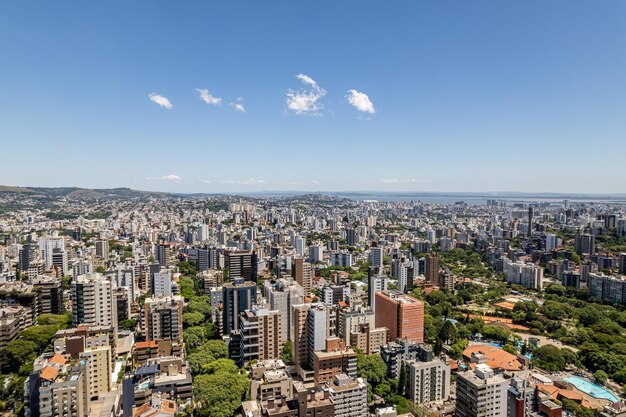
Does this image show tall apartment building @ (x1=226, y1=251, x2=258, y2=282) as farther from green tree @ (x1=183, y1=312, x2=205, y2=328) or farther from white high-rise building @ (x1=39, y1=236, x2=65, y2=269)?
white high-rise building @ (x1=39, y1=236, x2=65, y2=269)

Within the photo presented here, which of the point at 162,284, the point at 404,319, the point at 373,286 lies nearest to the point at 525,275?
the point at 373,286

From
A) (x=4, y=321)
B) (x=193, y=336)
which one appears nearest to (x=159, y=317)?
(x=193, y=336)

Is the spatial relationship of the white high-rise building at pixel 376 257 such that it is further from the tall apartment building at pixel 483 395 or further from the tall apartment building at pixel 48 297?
the tall apartment building at pixel 483 395

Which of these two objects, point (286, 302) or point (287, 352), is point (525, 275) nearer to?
point (286, 302)

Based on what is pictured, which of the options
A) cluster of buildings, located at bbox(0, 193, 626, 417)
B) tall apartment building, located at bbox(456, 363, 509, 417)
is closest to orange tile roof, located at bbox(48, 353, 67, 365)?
cluster of buildings, located at bbox(0, 193, 626, 417)

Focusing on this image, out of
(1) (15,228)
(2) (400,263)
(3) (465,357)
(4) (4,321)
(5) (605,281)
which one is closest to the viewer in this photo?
(4) (4,321)

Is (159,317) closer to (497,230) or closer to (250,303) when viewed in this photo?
(250,303)
